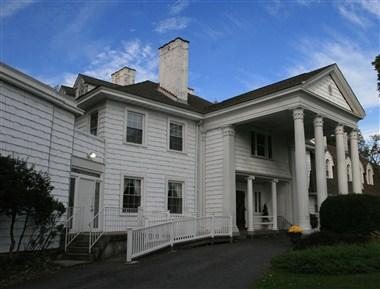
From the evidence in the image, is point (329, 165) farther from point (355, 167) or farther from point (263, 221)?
point (263, 221)

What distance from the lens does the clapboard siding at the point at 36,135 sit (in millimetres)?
10844

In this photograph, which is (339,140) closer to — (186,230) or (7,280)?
(186,230)

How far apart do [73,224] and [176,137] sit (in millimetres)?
6937

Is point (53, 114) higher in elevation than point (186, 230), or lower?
higher

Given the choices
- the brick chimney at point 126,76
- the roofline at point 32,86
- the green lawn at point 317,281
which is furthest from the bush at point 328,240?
the brick chimney at point 126,76

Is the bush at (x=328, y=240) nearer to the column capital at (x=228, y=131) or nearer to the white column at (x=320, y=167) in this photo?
the white column at (x=320, y=167)

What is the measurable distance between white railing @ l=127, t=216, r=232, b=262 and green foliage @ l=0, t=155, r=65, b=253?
2441 millimetres

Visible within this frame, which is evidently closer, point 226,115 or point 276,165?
point 226,115

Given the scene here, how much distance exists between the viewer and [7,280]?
29.8ft

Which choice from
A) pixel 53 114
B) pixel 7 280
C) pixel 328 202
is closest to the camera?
pixel 7 280

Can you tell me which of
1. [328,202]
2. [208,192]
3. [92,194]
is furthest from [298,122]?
[92,194]

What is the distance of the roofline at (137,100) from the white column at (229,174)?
1.84m

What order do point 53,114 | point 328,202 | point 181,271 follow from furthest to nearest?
point 328,202 < point 53,114 < point 181,271

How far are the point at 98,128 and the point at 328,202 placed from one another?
30.6 feet
